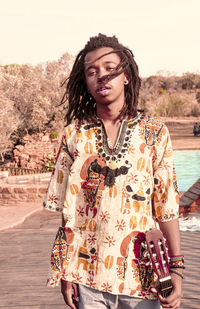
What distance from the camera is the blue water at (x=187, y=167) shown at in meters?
18.2

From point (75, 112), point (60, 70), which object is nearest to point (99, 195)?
point (75, 112)

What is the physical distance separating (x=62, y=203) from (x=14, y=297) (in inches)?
107

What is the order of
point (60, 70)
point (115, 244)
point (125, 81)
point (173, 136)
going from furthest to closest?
point (173, 136) < point (60, 70) < point (125, 81) < point (115, 244)

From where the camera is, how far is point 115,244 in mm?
1526

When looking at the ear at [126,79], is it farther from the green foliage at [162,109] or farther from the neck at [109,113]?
the green foliage at [162,109]

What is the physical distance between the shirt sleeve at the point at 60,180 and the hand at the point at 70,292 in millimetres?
300

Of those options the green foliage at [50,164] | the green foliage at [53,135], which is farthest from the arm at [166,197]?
the green foliage at [53,135]

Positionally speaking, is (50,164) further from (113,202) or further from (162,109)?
(162,109)

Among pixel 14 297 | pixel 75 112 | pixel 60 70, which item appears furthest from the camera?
pixel 60 70

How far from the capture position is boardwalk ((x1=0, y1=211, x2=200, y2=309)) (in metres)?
3.77

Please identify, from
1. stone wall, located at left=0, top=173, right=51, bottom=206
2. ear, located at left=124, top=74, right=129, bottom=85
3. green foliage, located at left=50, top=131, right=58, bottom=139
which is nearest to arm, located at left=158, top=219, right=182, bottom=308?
ear, located at left=124, top=74, right=129, bottom=85

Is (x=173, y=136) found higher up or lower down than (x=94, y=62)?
lower down

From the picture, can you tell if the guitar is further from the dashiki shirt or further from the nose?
the nose

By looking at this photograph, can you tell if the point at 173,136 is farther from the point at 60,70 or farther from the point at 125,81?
the point at 125,81
